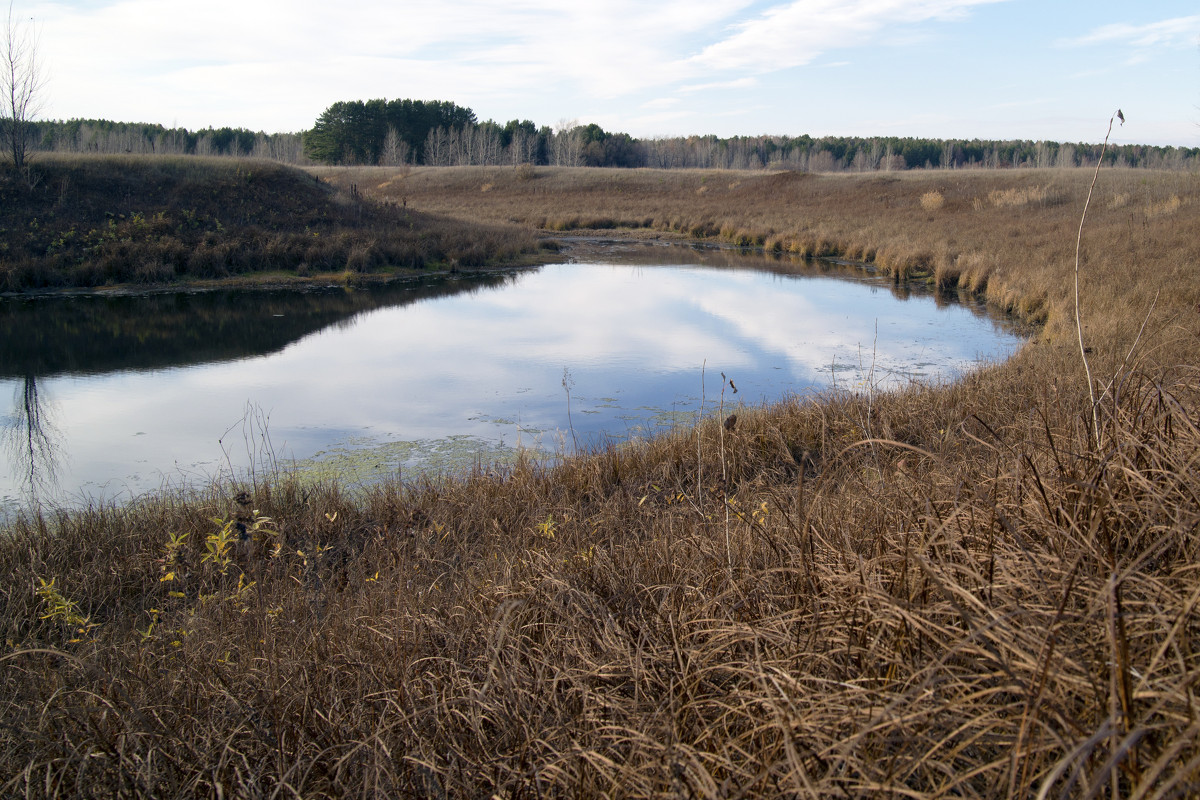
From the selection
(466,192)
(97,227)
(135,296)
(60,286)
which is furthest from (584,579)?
(466,192)

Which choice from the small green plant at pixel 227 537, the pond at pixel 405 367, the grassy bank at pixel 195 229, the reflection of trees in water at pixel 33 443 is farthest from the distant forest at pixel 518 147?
the small green plant at pixel 227 537

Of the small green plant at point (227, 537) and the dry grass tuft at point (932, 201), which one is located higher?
the dry grass tuft at point (932, 201)

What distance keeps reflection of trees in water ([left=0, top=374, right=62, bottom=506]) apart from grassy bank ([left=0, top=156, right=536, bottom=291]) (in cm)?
860

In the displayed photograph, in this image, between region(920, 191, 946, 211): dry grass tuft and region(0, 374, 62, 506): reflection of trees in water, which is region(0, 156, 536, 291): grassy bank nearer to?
region(0, 374, 62, 506): reflection of trees in water

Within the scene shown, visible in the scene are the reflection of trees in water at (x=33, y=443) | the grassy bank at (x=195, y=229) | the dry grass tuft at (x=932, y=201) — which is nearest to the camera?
the reflection of trees in water at (x=33, y=443)

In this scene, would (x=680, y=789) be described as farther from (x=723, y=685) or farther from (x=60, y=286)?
(x=60, y=286)

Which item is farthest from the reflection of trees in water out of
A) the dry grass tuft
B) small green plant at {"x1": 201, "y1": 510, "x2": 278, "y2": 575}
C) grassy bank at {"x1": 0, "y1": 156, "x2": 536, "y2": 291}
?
the dry grass tuft

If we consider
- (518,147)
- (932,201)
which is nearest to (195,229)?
(932,201)

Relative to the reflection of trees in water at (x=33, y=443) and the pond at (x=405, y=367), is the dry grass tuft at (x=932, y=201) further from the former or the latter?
A: the reflection of trees in water at (x=33, y=443)

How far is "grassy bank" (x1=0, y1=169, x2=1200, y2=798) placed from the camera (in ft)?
4.87

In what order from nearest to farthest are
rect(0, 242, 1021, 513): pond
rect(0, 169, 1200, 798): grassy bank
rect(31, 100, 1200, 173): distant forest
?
rect(0, 169, 1200, 798): grassy bank, rect(0, 242, 1021, 513): pond, rect(31, 100, 1200, 173): distant forest

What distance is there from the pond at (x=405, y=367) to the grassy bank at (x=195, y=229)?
1626 millimetres

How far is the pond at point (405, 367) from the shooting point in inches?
288

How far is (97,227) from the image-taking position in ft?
59.5
